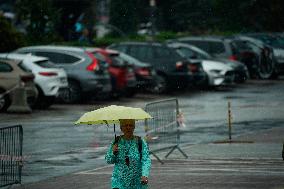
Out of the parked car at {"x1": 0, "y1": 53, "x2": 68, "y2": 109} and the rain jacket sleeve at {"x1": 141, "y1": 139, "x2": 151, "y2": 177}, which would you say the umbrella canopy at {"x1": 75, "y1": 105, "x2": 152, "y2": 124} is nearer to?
the rain jacket sleeve at {"x1": 141, "y1": 139, "x2": 151, "y2": 177}

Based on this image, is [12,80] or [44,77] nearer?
[12,80]

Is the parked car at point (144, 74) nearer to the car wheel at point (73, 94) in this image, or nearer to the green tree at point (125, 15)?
the car wheel at point (73, 94)

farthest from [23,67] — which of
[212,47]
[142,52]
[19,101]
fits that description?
[212,47]

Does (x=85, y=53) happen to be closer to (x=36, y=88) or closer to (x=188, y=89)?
(x=36, y=88)

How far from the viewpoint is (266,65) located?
4991 cm

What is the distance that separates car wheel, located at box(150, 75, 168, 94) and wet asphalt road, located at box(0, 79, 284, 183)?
48 centimetres

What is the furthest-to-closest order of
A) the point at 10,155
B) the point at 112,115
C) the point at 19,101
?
the point at 19,101 < the point at 10,155 < the point at 112,115

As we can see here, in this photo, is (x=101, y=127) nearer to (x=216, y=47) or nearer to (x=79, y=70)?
(x=79, y=70)

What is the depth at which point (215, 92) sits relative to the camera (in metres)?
42.4

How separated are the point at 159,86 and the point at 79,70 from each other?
5.31 m

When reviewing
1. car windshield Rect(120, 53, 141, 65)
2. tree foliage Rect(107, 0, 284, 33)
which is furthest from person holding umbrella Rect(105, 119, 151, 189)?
tree foliage Rect(107, 0, 284, 33)

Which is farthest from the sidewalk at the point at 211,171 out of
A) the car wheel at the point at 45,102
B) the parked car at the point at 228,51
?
the parked car at the point at 228,51

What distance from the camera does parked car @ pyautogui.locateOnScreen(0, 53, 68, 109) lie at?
3375 centimetres

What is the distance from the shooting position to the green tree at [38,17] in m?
48.7
